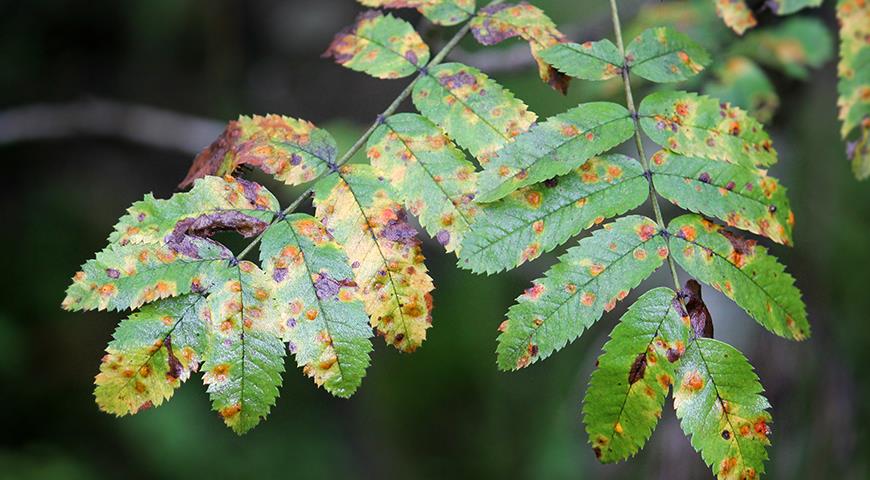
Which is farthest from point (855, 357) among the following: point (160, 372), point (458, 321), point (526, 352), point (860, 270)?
point (160, 372)

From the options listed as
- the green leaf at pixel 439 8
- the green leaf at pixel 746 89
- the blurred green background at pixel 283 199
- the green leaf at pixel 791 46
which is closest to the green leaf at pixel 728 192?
the green leaf at pixel 439 8

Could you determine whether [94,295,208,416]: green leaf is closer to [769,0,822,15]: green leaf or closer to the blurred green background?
[769,0,822,15]: green leaf

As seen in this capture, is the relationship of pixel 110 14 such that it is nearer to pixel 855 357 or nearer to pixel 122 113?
pixel 122 113

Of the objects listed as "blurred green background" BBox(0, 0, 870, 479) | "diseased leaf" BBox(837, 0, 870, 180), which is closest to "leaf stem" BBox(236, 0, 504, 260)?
"diseased leaf" BBox(837, 0, 870, 180)

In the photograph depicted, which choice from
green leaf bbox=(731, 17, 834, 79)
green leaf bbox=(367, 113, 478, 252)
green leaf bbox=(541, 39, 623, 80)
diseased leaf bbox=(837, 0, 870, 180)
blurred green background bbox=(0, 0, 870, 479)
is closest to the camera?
green leaf bbox=(367, 113, 478, 252)

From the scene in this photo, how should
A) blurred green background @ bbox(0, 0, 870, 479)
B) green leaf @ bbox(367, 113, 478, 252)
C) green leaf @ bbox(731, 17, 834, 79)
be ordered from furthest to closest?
blurred green background @ bbox(0, 0, 870, 479) → green leaf @ bbox(731, 17, 834, 79) → green leaf @ bbox(367, 113, 478, 252)

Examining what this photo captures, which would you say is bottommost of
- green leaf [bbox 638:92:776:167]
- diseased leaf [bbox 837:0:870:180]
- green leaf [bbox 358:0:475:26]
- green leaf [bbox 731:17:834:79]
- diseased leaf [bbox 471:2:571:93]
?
green leaf [bbox 638:92:776:167]
